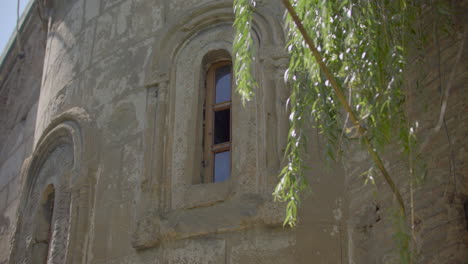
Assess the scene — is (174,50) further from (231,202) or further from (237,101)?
(231,202)

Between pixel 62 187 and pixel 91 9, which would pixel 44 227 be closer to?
pixel 62 187

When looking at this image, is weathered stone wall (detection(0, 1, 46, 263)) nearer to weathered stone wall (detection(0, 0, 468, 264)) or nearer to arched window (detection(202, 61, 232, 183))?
weathered stone wall (detection(0, 0, 468, 264))

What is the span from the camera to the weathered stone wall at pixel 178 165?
5.23 metres

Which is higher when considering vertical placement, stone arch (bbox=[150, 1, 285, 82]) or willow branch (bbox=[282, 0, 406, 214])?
stone arch (bbox=[150, 1, 285, 82])

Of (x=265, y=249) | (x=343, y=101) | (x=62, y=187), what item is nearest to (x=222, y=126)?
(x=265, y=249)

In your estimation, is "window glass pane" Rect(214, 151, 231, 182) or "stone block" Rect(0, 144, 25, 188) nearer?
"window glass pane" Rect(214, 151, 231, 182)

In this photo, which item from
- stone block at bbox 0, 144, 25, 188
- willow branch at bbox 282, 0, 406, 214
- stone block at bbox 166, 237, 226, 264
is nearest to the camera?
willow branch at bbox 282, 0, 406, 214

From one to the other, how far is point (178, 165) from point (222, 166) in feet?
1.17

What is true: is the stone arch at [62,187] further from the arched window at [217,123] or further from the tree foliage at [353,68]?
the tree foliage at [353,68]

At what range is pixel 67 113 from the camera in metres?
8.07

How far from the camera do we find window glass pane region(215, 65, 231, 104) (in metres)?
7.11

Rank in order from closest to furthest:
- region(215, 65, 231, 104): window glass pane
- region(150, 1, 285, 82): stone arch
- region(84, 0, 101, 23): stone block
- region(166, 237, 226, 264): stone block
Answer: region(166, 237, 226, 264): stone block, region(215, 65, 231, 104): window glass pane, region(150, 1, 285, 82): stone arch, region(84, 0, 101, 23): stone block

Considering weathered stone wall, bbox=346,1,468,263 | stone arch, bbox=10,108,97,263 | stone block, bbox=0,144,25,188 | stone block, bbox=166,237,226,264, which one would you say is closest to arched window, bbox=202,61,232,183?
stone block, bbox=166,237,226,264

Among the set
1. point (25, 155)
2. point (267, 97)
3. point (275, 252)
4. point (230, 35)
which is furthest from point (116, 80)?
point (25, 155)
